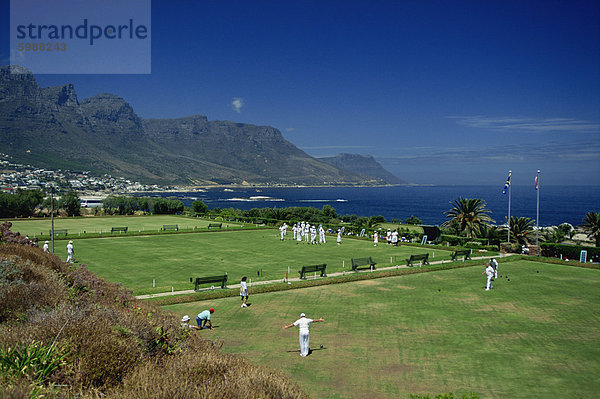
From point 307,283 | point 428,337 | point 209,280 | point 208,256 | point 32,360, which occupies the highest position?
point 32,360

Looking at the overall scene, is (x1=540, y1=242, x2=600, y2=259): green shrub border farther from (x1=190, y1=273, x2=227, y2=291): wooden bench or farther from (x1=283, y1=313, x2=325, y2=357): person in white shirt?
(x1=283, y1=313, x2=325, y2=357): person in white shirt

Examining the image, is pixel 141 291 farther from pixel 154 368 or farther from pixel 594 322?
pixel 594 322

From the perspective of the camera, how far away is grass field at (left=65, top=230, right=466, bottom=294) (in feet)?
83.0

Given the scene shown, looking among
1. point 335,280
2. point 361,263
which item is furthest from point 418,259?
point 335,280

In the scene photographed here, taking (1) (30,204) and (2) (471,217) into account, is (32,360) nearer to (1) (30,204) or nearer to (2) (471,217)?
(2) (471,217)

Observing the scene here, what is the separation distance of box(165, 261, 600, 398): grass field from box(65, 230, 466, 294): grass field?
5.69 m

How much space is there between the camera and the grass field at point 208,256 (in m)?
25.3

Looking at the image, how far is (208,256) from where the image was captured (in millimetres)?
32688

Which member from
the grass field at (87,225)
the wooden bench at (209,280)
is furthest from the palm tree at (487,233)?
the wooden bench at (209,280)

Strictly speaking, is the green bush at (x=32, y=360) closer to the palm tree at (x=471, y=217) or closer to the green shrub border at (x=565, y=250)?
the green shrub border at (x=565, y=250)

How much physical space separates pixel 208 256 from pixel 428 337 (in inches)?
846

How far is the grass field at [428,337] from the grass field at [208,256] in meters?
5.69

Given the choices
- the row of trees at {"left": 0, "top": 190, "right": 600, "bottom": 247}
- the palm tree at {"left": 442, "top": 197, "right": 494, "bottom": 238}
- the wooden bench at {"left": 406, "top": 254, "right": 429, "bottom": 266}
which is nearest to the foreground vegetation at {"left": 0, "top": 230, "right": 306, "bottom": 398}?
the wooden bench at {"left": 406, "top": 254, "right": 429, "bottom": 266}

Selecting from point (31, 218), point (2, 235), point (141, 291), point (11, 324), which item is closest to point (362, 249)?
point (141, 291)
